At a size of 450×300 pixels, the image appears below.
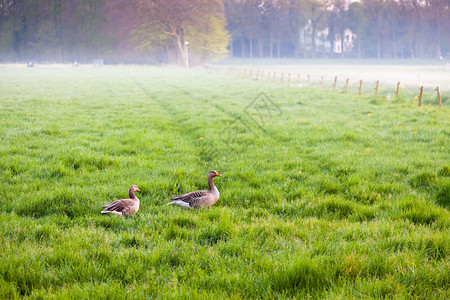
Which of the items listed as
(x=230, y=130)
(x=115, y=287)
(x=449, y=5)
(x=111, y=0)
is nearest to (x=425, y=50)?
(x=449, y=5)

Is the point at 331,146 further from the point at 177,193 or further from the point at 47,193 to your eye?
the point at 47,193

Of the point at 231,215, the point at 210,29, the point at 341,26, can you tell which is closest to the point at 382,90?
the point at 231,215

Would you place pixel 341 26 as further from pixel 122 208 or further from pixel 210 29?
pixel 122 208

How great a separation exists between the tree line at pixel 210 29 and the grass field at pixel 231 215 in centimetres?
7062

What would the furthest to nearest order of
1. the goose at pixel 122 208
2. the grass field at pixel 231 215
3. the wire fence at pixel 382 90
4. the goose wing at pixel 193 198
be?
the wire fence at pixel 382 90
the goose wing at pixel 193 198
the goose at pixel 122 208
the grass field at pixel 231 215

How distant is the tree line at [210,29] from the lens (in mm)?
85625

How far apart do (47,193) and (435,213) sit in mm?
6913

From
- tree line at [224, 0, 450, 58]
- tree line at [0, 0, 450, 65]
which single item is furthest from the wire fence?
tree line at [224, 0, 450, 58]

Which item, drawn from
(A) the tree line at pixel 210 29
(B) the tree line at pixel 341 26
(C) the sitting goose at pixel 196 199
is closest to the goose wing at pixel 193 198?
(C) the sitting goose at pixel 196 199

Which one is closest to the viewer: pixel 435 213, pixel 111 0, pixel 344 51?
pixel 435 213

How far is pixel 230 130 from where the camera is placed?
1314 cm

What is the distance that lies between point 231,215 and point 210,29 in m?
89.1

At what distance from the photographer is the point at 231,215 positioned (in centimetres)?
577

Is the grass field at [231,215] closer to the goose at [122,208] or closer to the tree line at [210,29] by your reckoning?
the goose at [122,208]
